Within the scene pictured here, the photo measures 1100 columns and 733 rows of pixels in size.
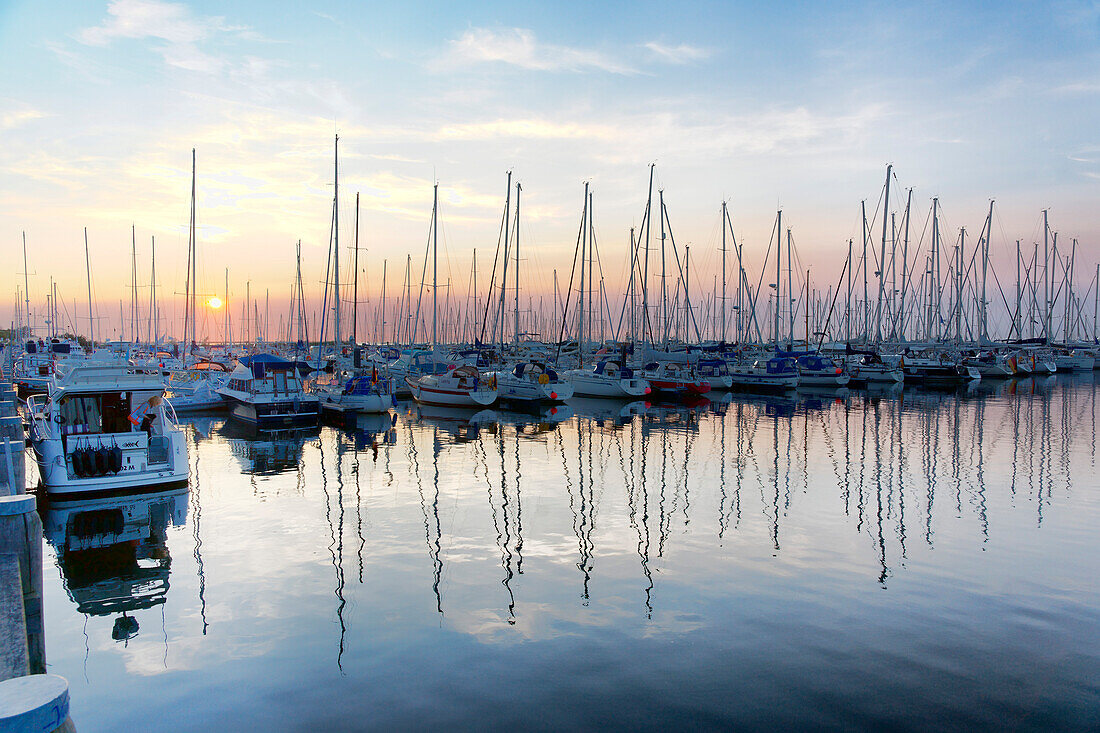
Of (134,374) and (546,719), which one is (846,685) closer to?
(546,719)

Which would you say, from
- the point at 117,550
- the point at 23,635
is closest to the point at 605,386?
the point at 117,550

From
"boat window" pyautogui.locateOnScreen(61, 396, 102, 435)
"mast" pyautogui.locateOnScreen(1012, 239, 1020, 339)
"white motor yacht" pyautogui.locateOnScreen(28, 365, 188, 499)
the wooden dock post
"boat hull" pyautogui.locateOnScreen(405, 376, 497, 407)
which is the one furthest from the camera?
"mast" pyautogui.locateOnScreen(1012, 239, 1020, 339)

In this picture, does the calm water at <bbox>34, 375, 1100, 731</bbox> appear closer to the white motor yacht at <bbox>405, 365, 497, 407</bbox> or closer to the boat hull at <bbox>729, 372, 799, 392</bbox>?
the white motor yacht at <bbox>405, 365, 497, 407</bbox>

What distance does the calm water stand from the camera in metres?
7.44

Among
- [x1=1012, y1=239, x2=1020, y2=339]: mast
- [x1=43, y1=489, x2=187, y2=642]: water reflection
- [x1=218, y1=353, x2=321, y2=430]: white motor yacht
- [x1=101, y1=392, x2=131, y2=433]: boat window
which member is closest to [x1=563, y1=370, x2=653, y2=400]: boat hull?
[x1=218, y1=353, x2=321, y2=430]: white motor yacht

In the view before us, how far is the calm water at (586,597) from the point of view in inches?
293

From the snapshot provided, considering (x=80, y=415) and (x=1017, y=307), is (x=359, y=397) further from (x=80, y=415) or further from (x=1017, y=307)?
(x=1017, y=307)

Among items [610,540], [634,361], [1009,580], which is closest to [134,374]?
[610,540]

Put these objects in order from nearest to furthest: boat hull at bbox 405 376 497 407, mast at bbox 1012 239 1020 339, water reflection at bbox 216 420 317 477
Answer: water reflection at bbox 216 420 317 477
boat hull at bbox 405 376 497 407
mast at bbox 1012 239 1020 339

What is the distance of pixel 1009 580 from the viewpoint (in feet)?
37.1

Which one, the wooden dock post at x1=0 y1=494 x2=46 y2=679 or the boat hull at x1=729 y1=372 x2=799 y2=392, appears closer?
the wooden dock post at x1=0 y1=494 x2=46 y2=679

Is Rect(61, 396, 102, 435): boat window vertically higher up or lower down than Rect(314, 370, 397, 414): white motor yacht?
higher up

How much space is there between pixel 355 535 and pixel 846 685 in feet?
30.7

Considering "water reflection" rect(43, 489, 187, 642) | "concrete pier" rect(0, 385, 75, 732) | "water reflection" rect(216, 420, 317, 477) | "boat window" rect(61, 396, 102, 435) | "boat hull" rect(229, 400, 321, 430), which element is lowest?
"water reflection" rect(216, 420, 317, 477)
